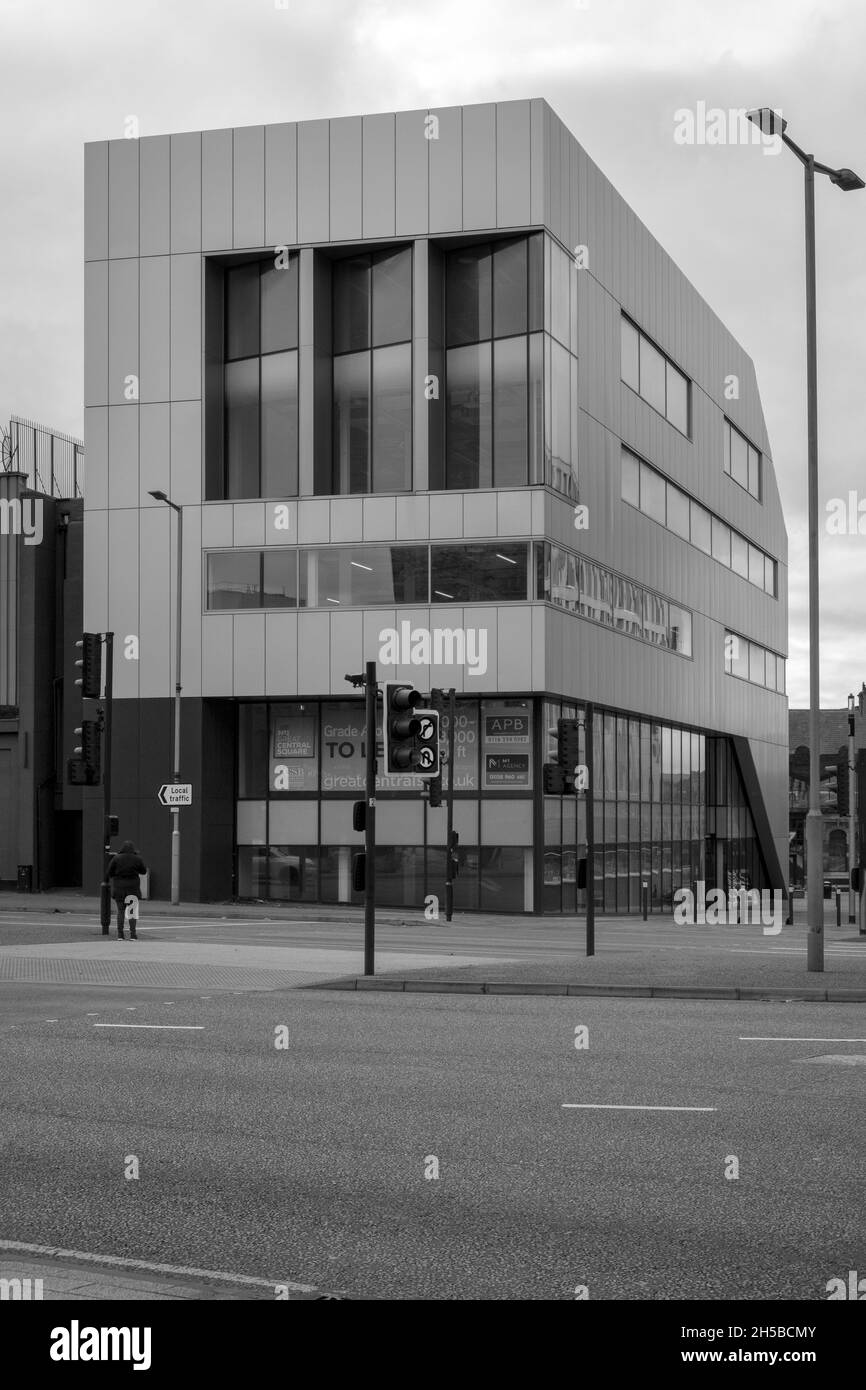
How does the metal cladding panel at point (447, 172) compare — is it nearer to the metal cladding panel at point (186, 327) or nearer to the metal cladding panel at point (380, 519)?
the metal cladding panel at point (186, 327)

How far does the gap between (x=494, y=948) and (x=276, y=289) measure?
24194mm

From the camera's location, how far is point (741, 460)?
6712cm

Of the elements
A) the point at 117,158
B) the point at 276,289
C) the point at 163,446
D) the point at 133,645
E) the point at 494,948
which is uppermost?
the point at 117,158

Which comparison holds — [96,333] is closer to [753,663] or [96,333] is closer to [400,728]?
[400,728]

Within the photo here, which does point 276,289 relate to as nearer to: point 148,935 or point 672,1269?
point 148,935

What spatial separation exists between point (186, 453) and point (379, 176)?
9.36 metres

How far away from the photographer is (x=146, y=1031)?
14727mm

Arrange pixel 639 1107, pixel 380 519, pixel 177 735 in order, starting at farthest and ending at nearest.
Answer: pixel 380 519 < pixel 177 735 < pixel 639 1107

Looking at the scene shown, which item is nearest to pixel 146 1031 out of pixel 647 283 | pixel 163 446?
pixel 163 446

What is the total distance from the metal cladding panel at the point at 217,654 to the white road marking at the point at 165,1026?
29.4 meters

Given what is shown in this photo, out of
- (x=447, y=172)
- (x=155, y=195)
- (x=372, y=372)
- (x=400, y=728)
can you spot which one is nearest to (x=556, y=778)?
(x=400, y=728)

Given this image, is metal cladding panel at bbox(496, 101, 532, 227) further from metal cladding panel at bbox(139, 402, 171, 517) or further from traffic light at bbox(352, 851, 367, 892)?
traffic light at bbox(352, 851, 367, 892)

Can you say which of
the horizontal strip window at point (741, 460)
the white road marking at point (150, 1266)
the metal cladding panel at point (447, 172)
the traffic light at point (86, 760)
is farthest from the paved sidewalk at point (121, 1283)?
the horizontal strip window at point (741, 460)

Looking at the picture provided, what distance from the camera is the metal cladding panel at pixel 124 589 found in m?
44.8
